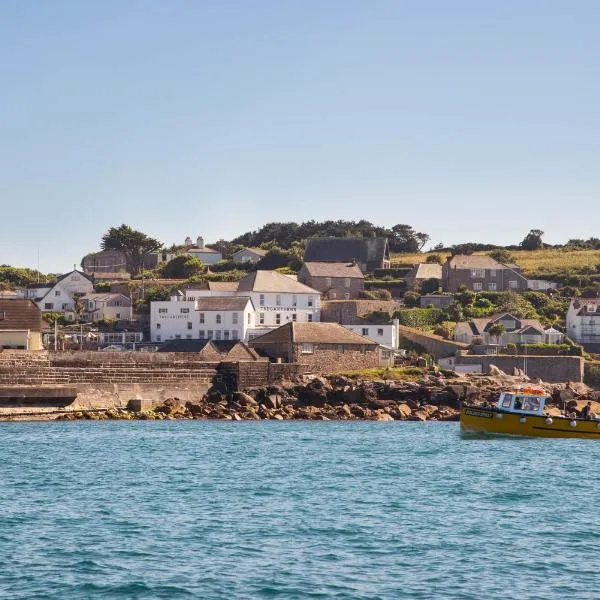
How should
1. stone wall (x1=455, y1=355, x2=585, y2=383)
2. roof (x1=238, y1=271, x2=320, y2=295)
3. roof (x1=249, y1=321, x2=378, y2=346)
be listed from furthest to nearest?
1. roof (x1=238, y1=271, x2=320, y2=295)
2. stone wall (x1=455, y1=355, x2=585, y2=383)
3. roof (x1=249, y1=321, x2=378, y2=346)

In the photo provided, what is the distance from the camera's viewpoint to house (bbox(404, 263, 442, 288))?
121 metres

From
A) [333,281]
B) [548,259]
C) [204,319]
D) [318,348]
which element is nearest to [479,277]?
[333,281]

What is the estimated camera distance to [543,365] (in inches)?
3514

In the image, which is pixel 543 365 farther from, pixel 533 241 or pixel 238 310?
pixel 533 241

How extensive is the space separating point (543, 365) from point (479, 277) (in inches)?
1267

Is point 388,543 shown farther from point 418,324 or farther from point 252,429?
point 418,324

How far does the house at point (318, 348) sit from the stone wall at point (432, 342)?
12.7 m

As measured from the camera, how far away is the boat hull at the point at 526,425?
55.1 metres

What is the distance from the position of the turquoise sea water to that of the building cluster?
96.8ft

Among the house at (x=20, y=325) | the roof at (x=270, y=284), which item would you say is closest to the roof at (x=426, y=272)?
the roof at (x=270, y=284)

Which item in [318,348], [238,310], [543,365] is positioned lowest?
[543,365]

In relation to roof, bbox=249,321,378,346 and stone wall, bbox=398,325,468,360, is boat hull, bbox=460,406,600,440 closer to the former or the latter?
roof, bbox=249,321,378,346

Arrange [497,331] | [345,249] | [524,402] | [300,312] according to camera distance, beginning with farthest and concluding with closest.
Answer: [345,249]
[300,312]
[497,331]
[524,402]

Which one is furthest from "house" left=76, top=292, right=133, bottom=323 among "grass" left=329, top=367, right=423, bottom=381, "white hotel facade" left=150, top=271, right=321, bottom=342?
"grass" left=329, top=367, right=423, bottom=381
